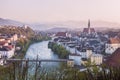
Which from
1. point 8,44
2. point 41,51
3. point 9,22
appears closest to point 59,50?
point 41,51

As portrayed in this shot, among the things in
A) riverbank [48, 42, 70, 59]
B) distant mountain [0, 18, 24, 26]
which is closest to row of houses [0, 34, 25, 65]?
distant mountain [0, 18, 24, 26]

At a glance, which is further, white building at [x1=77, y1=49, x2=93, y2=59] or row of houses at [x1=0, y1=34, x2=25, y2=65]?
white building at [x1=77, y1=49, x2=93, y2=59]

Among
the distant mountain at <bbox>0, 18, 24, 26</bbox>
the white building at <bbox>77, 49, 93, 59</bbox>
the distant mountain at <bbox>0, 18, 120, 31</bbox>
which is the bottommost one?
the white building at <bbox>77, 49, 93, 59</bbox>

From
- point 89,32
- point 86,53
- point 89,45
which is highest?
point 89,32

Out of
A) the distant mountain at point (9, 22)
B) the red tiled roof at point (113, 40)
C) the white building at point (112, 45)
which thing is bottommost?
the white building at point (112, 45)

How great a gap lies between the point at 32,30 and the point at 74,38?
0.78 metres

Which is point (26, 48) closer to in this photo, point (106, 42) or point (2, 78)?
point (106, 42)

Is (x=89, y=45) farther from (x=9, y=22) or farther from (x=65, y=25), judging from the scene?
(x=9, y=22)

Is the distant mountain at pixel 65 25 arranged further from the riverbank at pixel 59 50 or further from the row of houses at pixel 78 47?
the riverbank at pixel 59 50

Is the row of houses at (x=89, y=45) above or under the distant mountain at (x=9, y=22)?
under

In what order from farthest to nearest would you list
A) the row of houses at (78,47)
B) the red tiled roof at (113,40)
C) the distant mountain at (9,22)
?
the red tiled roof at (113,40) → the row of houses at (78,47) → the distant mountain at (9,22)

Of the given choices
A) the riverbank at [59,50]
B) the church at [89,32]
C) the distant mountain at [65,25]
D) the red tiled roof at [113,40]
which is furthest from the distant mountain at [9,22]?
the red tiled roof at [113,40]

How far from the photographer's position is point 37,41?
5.70 metres

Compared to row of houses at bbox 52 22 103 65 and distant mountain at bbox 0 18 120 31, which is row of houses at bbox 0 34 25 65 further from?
row of houses at bbox 52 22 103 65
